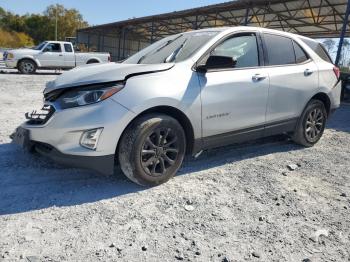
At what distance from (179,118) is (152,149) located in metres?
0.49

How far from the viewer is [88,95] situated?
360 cm

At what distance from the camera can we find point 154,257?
2.74 meters

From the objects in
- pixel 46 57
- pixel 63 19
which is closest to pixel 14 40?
pixel 63 19

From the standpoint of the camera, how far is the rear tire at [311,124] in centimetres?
555

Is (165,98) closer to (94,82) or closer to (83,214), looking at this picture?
(94,82)

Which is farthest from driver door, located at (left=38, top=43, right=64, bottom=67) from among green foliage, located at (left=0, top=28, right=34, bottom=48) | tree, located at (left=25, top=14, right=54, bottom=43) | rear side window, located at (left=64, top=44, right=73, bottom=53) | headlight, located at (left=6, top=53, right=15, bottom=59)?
tree, located at (left=25, top=14, right=54, bottom=43)

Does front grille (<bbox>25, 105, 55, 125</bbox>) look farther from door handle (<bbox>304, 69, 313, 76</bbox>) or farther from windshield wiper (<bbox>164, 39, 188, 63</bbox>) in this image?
door handle (<bbox>304, 69, 313, 76</bbox>)

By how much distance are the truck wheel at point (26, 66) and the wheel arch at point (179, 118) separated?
53.4ft

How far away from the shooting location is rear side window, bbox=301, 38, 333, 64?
575 centimetres

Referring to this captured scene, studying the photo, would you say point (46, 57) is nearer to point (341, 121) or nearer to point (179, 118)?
point (341, 121)

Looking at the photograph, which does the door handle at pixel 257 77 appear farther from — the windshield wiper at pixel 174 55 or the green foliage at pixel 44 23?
the green foliage at pixel 44 23

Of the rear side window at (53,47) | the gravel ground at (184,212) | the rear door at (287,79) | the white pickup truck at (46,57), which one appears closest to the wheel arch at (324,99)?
the rear door at (287,79)

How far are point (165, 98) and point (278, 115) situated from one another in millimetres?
1997

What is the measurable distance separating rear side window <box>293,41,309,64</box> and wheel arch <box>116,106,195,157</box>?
2259mm
